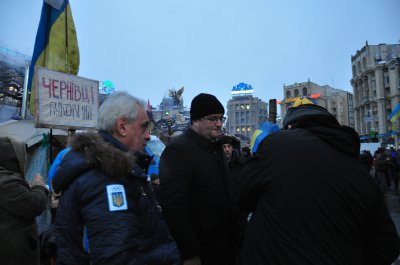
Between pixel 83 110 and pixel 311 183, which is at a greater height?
pixel 83 110

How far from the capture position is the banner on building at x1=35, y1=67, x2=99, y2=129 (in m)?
4.65

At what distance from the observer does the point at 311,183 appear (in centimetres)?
166

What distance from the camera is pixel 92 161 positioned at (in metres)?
1.52

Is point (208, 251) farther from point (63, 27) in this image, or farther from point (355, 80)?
point (355, 80)

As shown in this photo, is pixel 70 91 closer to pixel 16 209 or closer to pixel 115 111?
pixel 16 209

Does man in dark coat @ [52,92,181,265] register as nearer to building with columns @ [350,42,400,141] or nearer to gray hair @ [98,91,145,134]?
gray hair @ [98,91,145,134]

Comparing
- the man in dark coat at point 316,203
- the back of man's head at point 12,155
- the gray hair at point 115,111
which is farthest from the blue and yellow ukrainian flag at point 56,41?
the man in dark coat at point 316,203

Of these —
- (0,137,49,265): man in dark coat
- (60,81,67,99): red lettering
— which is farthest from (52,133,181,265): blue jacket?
(60,81,67,99): red lettering

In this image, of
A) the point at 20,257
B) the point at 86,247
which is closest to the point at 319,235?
the point at 86,247

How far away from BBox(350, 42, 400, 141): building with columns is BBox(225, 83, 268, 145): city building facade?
224ft

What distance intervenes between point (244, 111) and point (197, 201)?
140 metres

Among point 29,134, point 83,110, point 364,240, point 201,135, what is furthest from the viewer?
point 29,134

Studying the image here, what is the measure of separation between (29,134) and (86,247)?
6578 mm

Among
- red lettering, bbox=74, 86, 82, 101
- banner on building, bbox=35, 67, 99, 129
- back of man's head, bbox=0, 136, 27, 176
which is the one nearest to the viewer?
back of man's head, bbox=0, 136, 27, 176
